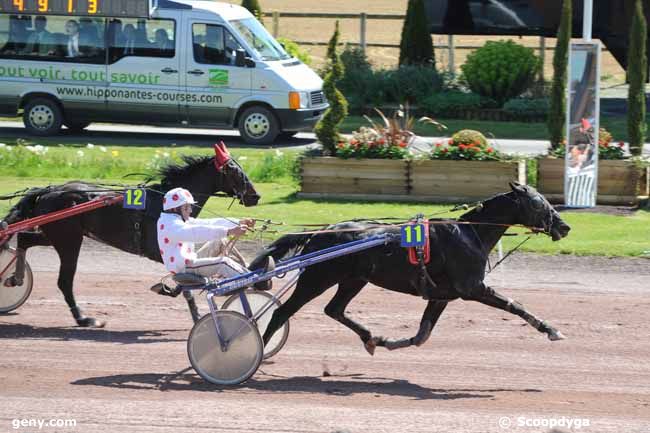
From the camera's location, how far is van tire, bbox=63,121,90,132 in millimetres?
20938

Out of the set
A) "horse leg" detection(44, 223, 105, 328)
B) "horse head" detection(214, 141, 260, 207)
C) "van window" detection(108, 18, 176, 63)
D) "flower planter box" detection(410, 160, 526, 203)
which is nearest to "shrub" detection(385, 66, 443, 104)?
"van window" detection(108, 18, 176, 63)

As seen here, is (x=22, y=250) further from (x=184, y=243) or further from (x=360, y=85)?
(x=360, y=85)

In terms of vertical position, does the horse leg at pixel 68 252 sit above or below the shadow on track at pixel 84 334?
above

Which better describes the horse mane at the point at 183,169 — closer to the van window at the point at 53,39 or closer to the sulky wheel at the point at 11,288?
the sulky wheel at the point at 11,288

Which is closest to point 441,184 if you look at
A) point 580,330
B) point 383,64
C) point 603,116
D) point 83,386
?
point 580,330

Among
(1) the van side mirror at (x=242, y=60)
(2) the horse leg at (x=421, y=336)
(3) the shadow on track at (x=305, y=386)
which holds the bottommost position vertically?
(3) the shadow on track at (x=305, y=386)

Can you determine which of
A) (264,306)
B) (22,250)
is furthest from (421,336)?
(22,250)

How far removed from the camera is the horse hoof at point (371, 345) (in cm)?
871

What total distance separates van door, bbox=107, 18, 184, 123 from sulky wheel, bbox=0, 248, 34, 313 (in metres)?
9.99

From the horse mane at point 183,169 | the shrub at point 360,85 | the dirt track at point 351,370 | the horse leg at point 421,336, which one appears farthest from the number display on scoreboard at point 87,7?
the horse leg at point 421,336

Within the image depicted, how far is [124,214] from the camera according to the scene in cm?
996

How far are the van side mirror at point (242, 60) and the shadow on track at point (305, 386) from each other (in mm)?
11927

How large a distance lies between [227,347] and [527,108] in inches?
664

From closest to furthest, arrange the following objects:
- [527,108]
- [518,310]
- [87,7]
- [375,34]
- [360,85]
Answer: [518,310]
[87,7]
[527,108]
[360,85]
[375,34]
